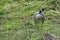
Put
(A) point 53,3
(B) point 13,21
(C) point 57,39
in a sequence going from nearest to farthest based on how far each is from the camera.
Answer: (C) point 57,39 < (B) point 13,21 < (A) point 53,3

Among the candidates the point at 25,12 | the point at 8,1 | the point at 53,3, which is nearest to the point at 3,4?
the point at 8,1

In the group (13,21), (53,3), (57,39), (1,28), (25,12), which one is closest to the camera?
(57,39)

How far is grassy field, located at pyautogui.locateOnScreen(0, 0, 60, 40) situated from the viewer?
192 inches

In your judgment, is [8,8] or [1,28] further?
[8,8]

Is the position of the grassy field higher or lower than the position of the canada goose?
lower

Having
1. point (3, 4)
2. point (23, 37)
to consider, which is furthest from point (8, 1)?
point (23, 37)

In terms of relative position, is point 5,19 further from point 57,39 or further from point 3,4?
point 57,39

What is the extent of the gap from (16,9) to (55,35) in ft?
6.41

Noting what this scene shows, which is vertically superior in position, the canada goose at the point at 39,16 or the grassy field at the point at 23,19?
the canada goose at the point at 39,16

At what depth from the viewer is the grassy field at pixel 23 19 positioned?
192 inches

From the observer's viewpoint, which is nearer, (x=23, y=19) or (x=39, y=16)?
(x=39, y=16)

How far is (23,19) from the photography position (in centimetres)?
578

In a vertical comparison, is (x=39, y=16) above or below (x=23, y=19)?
above

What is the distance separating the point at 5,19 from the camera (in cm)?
583
